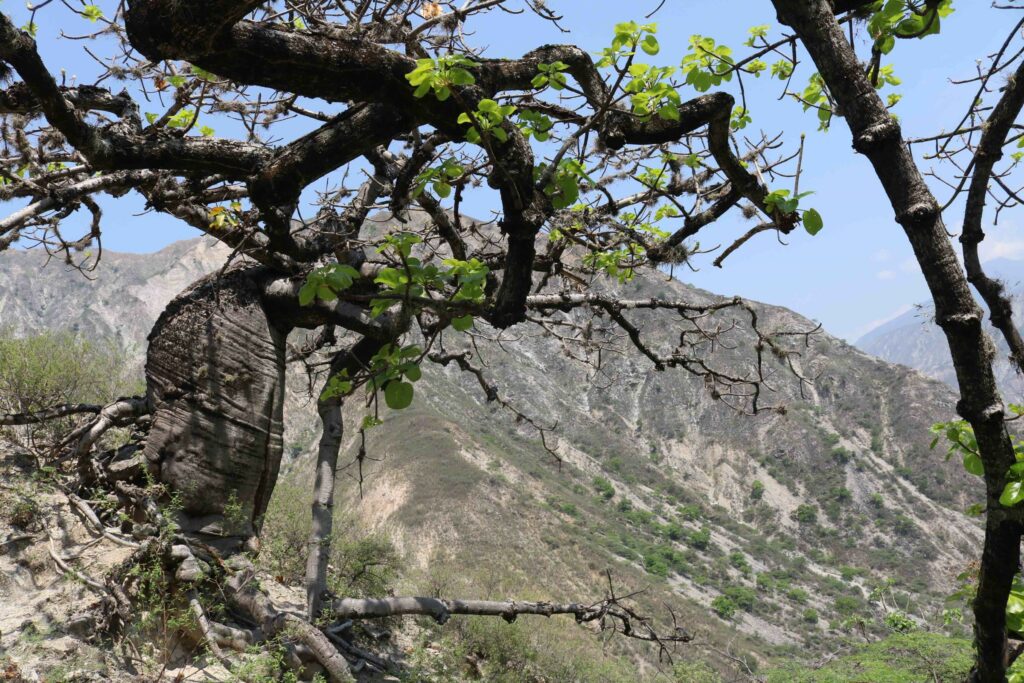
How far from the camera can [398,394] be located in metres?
2.06

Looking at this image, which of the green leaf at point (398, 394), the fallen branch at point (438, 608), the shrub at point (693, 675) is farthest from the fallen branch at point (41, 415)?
the shrub at point (693, 675)

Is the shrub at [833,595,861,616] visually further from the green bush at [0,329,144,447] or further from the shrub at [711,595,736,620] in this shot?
the green bush at [0,329,144,447]

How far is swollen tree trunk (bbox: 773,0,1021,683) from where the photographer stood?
156 cm

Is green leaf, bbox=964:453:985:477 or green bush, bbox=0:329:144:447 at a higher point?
green leaf, bbox=964:453:985:477

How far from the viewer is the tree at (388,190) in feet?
5.50

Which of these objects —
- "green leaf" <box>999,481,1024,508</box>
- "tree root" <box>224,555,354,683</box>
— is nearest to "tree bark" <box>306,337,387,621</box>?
"tree root" <box>224,555,354,683</box>

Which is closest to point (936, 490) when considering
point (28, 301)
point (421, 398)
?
point (421, 398)

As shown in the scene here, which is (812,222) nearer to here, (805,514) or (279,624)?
(279,624)

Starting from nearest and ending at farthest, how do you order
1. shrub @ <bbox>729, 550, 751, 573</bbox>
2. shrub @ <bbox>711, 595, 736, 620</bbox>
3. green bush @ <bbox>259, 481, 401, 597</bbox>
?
green bush @ <bbox>259, 481, 401, 597</bbox>, shrub @ <bbox>711, 595, 736, 620</bbox>, shrub @ <bbox>729, 550, 751, 573</bbox>

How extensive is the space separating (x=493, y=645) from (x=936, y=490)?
79.1 meters

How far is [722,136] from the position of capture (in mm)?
2305

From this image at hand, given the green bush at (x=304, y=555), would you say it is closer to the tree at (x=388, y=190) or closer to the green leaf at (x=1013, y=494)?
the tree at (x=388, y=190)

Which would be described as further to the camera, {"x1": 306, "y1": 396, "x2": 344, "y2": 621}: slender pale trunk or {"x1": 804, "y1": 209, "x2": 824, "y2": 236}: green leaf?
A: {"x1": 306, "y1": 396, "x2": 344, "y2": 621}: slender pale trunk

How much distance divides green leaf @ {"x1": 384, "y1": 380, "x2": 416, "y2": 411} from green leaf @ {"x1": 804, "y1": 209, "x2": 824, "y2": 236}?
1342 millimetres
